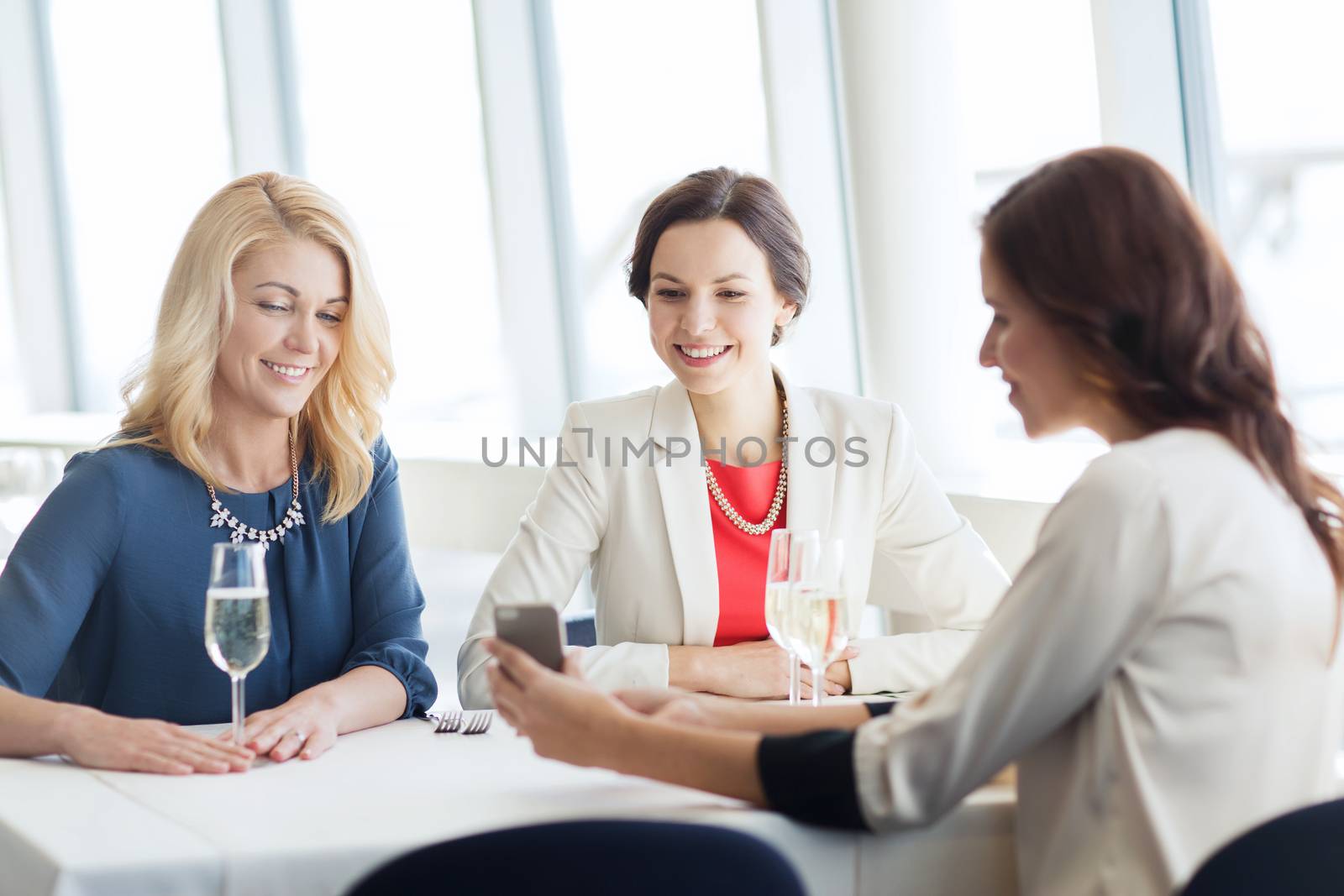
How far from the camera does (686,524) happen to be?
2404 mm

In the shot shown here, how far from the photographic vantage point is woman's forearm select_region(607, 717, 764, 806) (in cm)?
136

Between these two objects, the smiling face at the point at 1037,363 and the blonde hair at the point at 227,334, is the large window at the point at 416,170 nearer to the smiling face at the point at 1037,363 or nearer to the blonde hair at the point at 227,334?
the blonde hair at the point at 227,334

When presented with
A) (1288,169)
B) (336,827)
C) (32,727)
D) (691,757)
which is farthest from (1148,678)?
(1288,169)

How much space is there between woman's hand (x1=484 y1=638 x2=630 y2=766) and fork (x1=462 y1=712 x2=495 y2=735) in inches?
13.7

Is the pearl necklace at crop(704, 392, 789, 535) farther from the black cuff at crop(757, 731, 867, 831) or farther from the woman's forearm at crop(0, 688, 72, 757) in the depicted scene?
the woman's forearm at crop(0, 688, 72, 757)

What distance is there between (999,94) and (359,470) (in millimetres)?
2337

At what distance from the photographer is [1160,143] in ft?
9.93

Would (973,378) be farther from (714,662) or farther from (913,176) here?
(714,662)

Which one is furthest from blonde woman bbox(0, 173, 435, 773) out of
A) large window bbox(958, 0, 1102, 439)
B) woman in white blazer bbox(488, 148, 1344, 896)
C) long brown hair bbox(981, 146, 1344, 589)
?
large window bbox(958, 0, 1102, 439)

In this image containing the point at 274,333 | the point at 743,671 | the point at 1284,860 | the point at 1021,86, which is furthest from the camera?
the point at 1021,86

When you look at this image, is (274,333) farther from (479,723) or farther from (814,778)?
(814,778)

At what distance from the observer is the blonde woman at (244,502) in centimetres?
203

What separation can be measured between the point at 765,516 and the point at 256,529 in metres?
0.94

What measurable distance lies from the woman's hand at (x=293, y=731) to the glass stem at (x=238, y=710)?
0.07 feet
